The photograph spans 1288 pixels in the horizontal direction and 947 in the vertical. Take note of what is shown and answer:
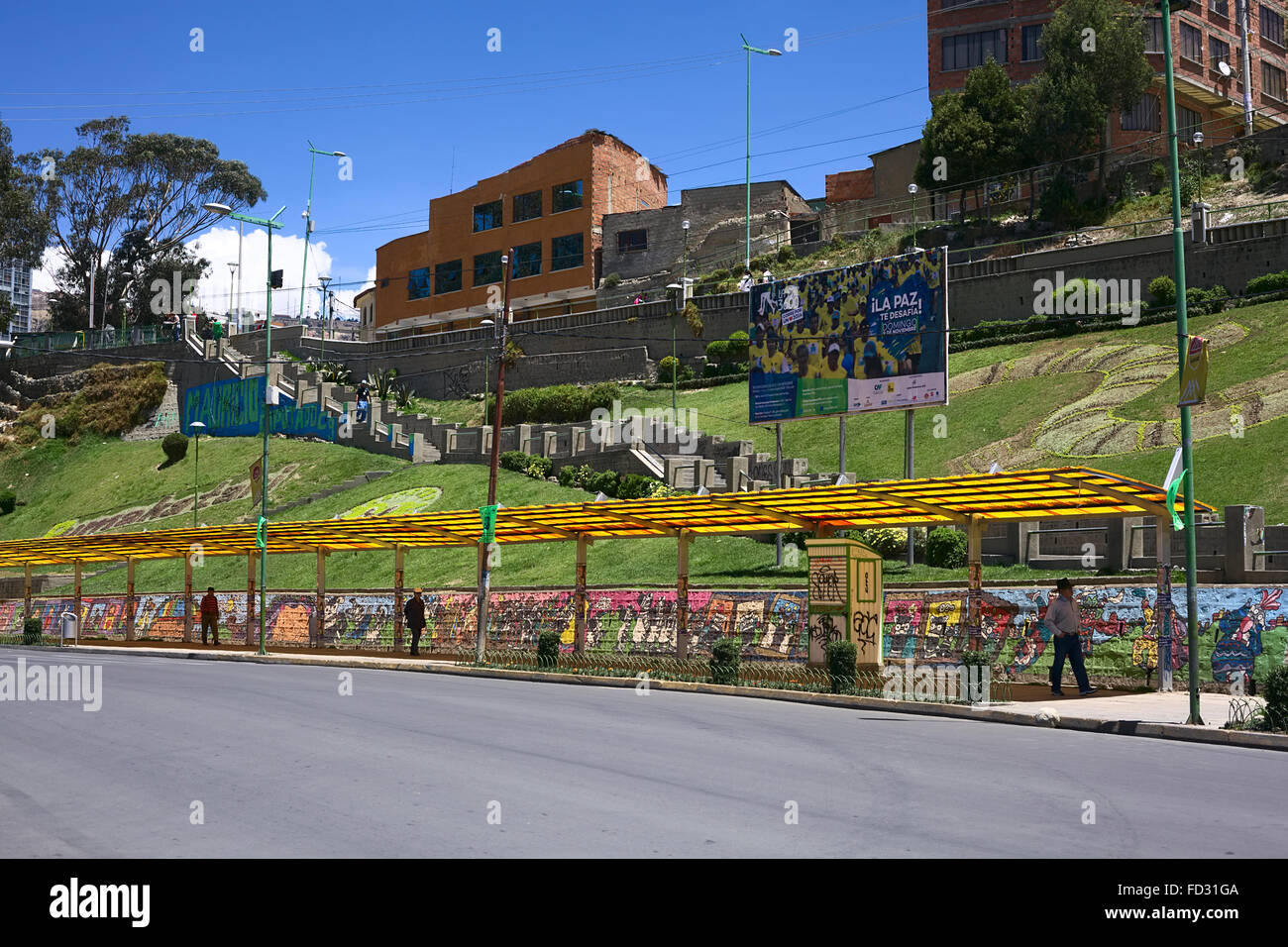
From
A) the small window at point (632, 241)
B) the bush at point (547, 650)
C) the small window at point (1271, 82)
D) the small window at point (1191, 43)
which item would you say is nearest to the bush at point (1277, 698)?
the bush at point (547, 650)

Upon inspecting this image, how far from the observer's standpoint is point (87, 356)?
262 ft

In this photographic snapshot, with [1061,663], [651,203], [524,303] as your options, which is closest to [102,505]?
[524,303]

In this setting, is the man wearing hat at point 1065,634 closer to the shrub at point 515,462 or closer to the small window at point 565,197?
the shrub at point 515,462

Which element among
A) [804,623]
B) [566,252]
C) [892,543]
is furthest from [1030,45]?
[804,623]

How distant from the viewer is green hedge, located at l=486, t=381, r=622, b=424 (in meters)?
56.1

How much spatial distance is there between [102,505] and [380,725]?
52.8m

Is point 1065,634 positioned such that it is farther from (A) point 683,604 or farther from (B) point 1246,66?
(B) point 1246,66

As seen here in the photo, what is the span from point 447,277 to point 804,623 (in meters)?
62.5

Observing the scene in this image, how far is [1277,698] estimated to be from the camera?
1415cm

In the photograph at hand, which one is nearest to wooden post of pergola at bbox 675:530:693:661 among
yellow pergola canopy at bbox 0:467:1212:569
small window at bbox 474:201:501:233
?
yellow pergola canopy at bbox 0:467:1212:569

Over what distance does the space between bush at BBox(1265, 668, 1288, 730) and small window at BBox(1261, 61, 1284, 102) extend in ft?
220

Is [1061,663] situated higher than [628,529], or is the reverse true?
[628,529]

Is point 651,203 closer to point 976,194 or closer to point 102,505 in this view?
point 976,194

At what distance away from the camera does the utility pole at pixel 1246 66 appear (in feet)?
210
